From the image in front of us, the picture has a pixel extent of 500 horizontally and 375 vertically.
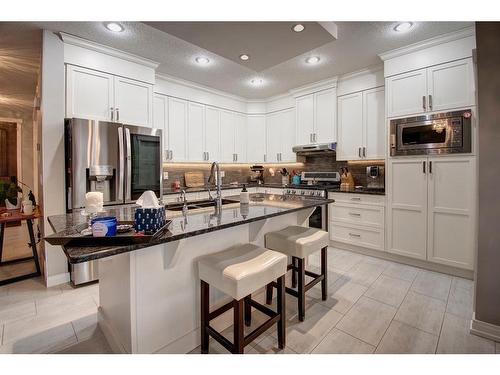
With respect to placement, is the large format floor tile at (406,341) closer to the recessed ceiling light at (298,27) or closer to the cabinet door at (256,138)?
the recessed ceiling light at (298,27)

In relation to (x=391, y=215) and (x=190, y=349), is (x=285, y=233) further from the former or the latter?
(x=391, y=215)

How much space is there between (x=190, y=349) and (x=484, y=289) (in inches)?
82.0

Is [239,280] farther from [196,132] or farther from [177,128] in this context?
[196,132]

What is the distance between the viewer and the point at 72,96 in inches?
104

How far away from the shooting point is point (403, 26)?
8.23 feet

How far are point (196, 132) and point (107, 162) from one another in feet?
5.83

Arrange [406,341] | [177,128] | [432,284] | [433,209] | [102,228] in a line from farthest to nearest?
[177,128], [433,209], [432,284], [406,341], [102,228]

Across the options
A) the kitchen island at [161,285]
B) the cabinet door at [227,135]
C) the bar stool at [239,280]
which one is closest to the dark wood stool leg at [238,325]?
the bar stool at [239,280]

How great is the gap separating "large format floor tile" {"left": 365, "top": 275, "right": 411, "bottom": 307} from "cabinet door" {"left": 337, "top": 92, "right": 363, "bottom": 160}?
1763 millimetres

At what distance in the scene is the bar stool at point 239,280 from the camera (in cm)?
136

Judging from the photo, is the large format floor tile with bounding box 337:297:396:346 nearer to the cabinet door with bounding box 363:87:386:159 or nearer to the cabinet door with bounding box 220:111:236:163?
the cabinet door with bounding box 363:87:386:159

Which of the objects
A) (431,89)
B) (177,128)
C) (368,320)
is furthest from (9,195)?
(431,89)

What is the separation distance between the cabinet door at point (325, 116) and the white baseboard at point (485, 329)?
275cm
